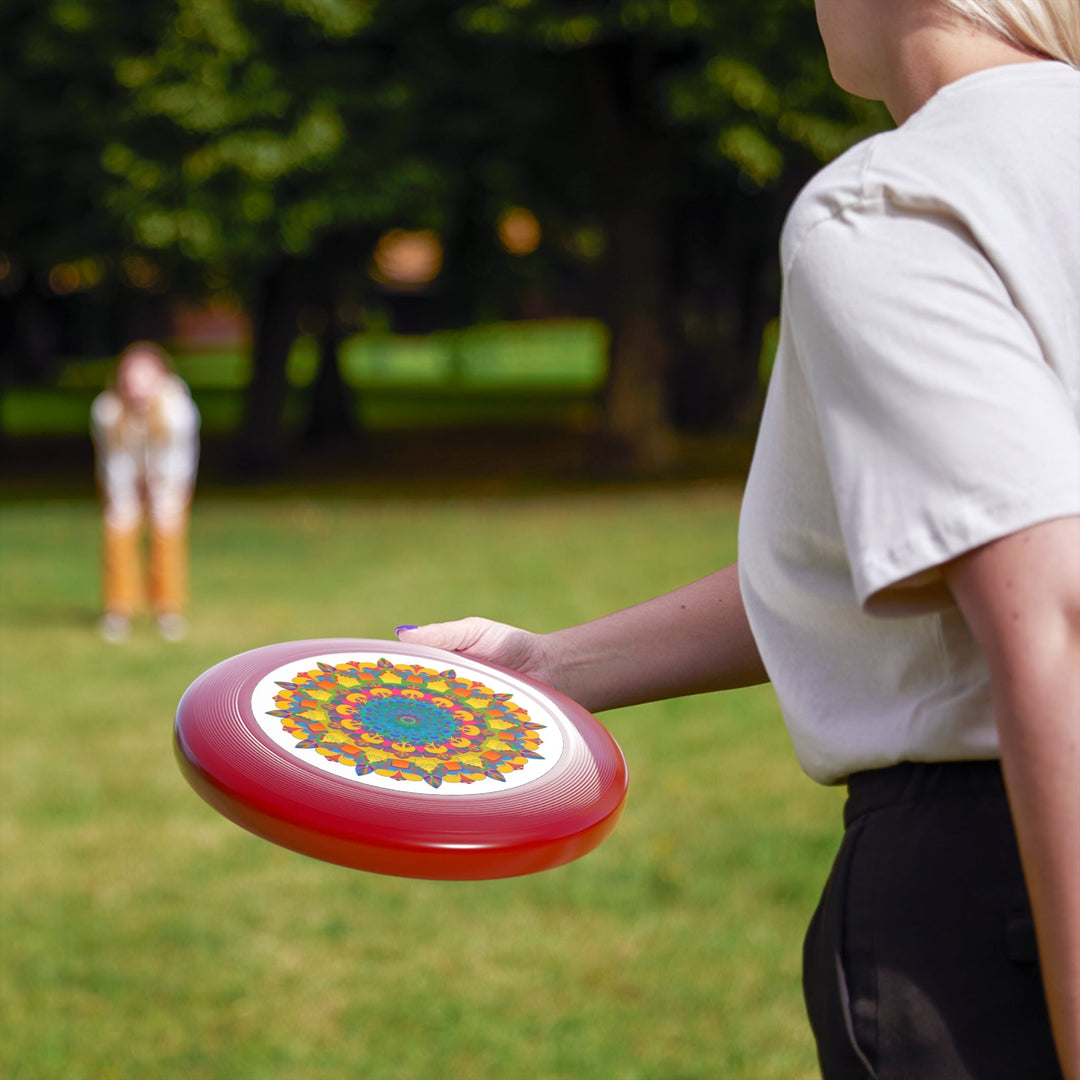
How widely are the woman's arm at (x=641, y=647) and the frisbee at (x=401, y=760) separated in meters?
0.07

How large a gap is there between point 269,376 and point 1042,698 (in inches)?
826

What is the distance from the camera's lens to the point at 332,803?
142 centimetres

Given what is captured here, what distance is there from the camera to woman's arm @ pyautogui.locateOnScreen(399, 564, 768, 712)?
64.6 inches

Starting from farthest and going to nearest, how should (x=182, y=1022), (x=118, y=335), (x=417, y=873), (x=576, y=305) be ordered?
(x=576, y=305) → (x=118, y=335) → (x=182, y=1022) → (x=417, y=873)

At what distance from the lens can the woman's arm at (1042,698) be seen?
102 centimetres

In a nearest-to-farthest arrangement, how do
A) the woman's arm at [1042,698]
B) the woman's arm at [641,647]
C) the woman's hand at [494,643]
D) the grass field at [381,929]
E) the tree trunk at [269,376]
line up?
the woman's arm at [1042,698] < the woman's arm at [641,647] < the woman's hand at [494,643] < the grass field at [381,929] < the tree trunk at [269,376]

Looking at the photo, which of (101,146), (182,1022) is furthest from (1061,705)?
(101,146)

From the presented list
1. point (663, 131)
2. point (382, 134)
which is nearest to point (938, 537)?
point (382, 134)

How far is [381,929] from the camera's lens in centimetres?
476

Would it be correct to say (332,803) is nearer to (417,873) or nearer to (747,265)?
(417,873)

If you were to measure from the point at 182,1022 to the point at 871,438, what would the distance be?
11.7ft

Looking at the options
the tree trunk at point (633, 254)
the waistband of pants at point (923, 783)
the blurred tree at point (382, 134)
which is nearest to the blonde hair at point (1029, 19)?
the waistband of pants at point (923, 783)

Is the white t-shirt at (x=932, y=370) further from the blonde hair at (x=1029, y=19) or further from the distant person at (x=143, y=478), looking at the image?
the distant person at (x=143, y=478)

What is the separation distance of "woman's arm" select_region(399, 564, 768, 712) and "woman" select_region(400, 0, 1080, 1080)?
31 cm
